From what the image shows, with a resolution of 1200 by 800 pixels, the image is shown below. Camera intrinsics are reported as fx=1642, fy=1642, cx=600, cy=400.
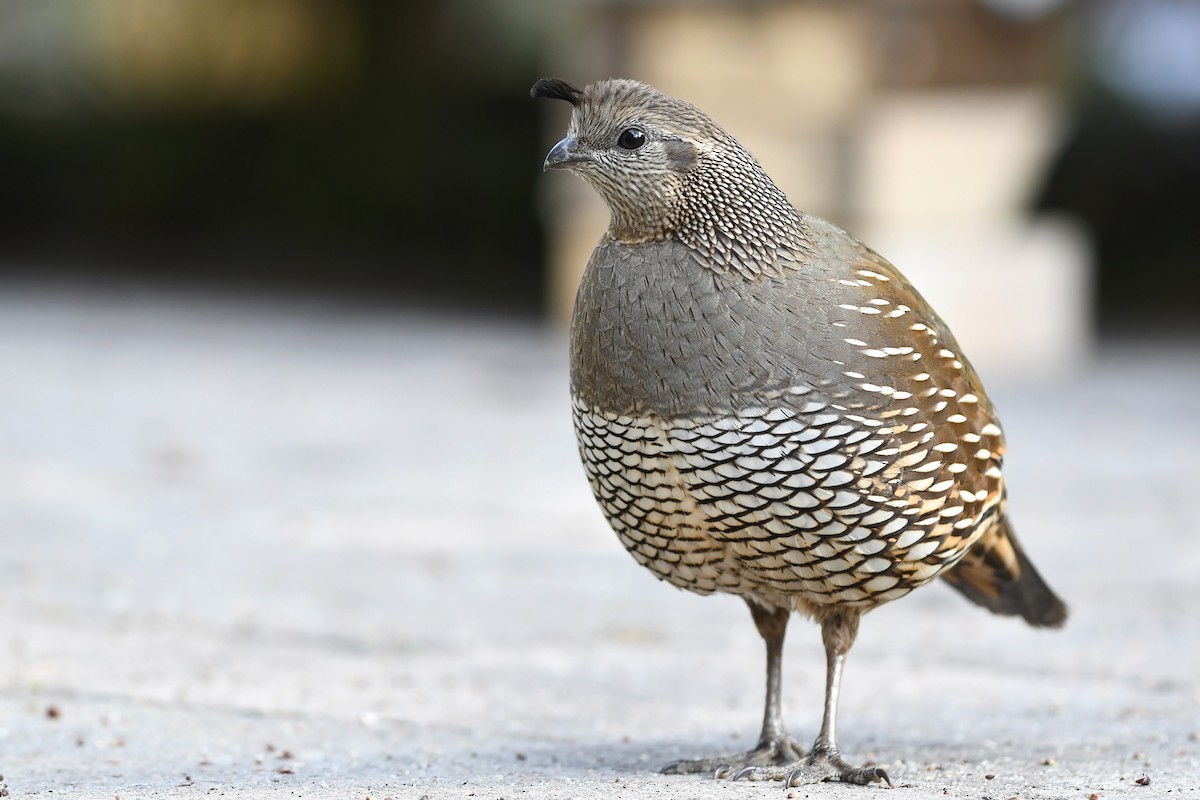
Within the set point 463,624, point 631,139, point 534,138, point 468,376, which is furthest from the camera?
point 534,138

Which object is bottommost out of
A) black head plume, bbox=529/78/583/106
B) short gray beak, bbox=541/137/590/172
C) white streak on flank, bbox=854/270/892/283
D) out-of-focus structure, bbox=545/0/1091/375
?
white streak on flank, bbox=854/270/892/283

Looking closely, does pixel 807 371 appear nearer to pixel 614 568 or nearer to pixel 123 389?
pixel 614 568

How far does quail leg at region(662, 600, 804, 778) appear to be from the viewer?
3.98 meters

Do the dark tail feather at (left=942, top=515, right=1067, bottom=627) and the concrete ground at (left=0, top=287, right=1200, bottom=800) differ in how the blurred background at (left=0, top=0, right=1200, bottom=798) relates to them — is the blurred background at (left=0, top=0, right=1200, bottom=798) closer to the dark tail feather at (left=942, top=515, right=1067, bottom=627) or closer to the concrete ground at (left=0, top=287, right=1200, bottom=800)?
the concrete ground at (left=0, top=287, right=1200, bottom=800)

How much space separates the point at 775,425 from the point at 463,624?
2.55 meters

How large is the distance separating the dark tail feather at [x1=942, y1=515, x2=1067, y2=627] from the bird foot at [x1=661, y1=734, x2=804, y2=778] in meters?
0.67

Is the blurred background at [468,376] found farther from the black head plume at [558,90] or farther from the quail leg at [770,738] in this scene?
the black head plume at [558,90]

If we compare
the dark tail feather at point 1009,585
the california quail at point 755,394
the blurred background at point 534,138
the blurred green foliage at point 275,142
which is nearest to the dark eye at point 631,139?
the california quail at point 755,394

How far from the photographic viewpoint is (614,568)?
6.60 metres

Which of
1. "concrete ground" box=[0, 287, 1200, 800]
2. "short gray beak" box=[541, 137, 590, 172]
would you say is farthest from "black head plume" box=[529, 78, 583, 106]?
"concrete ground" box=[0, 287, 1200, 800]

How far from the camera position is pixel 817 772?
12.4 ft

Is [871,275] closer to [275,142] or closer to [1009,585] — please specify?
[1009,585]

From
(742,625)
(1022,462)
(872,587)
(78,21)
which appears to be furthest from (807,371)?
(78,21)

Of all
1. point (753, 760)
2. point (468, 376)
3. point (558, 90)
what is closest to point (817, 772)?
point (753, 760)
